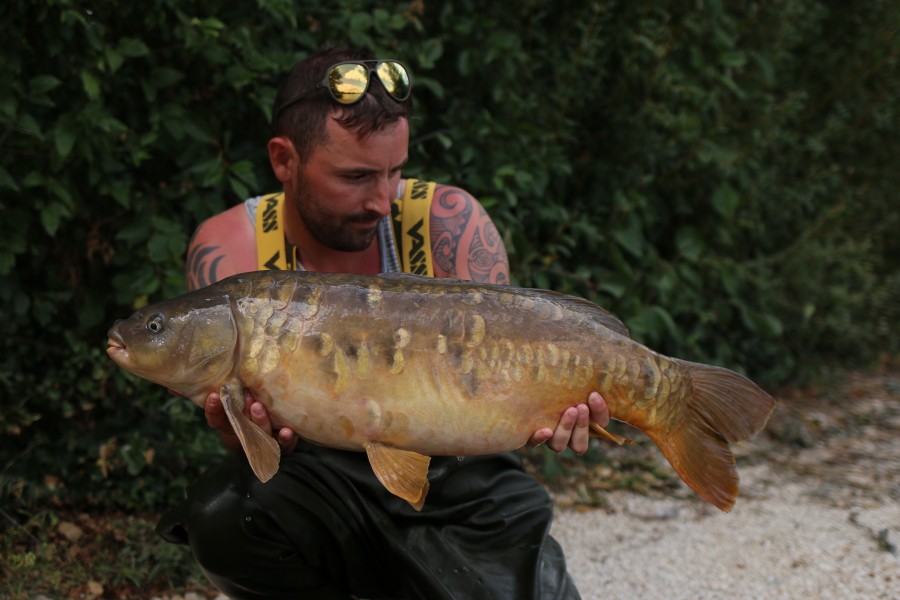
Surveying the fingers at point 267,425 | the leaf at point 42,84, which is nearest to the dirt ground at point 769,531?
the fingers at point 267,425

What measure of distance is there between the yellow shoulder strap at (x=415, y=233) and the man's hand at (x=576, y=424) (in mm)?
606

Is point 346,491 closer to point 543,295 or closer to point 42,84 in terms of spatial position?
point 543,295

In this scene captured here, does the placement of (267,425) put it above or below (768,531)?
above

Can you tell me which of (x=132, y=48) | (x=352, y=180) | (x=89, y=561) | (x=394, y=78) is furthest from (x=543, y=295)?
(x=89, y=561)

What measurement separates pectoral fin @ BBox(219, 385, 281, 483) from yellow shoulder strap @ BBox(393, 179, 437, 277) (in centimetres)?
69

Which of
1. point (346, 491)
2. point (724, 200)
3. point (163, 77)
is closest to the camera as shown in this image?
point (346, 491)

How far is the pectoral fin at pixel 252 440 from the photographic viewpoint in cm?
175

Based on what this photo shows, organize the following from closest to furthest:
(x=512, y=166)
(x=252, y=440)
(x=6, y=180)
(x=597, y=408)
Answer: (x=252, y=440)
(x=597, y=408)
(x=6, y=180)
(x=512, y=166)

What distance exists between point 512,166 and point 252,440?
6.02 feet

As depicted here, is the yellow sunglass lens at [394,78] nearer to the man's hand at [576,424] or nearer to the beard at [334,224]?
the beard at [334,224]

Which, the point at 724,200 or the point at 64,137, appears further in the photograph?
the point at 724,200

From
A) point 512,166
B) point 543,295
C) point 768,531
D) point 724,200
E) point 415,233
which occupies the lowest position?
point 768,531

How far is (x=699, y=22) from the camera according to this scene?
395 centimetres

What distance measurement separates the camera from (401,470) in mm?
1790
